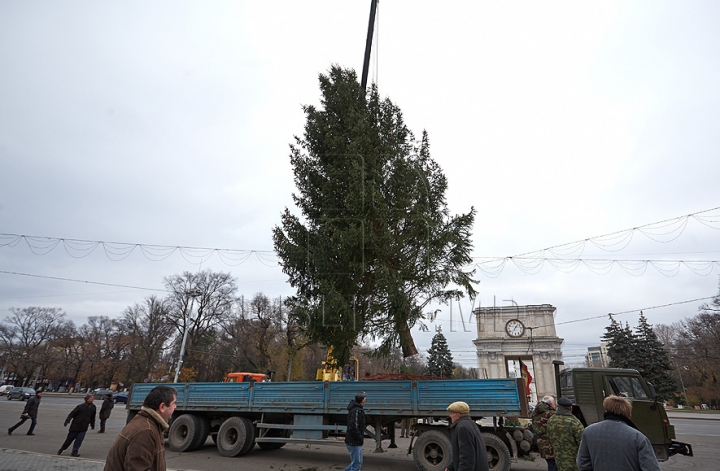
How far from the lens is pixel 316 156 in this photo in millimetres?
15727

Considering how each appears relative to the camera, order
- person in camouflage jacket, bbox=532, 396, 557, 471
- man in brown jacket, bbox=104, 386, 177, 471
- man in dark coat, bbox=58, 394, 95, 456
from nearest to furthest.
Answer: man in brown jacket, bbox=104, 386, 177, 471 → person in camouflage jacket, bbox=532, 396, 557, 471 → man in dark coat, bbox=58, 394, 95, 456

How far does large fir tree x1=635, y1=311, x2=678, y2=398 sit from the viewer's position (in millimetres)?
38000

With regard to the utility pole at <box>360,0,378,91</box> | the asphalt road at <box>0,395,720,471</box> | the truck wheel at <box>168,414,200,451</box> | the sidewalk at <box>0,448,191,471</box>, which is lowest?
the asphalt road at <box>0,395,720,471</box>

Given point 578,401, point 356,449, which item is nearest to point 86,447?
point 356,449

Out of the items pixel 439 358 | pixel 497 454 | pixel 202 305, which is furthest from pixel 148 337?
pixel 497 454

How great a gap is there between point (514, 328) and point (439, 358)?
633 inches

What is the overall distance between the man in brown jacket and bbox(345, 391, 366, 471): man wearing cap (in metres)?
4.78

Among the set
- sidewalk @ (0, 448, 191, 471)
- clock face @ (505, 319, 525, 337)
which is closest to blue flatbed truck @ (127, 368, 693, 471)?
sidewalk @ (0, 448, 191, 471)

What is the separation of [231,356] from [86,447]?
110 feet

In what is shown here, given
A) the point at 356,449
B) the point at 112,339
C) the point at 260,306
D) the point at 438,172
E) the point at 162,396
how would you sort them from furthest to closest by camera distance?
the point at 112,339 < the point at 260,306 < the point at 438,172 < the point at 356,449 < the point at 162,396

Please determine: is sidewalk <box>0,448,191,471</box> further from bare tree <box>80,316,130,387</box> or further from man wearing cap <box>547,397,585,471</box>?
bare tree <box>80,316,130,387</box>

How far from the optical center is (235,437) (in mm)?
11156

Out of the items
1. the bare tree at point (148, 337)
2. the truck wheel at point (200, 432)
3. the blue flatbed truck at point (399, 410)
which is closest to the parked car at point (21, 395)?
the bare tree at point (148, 337)

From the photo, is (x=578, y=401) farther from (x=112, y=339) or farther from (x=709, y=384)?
(x=112, y=339)
